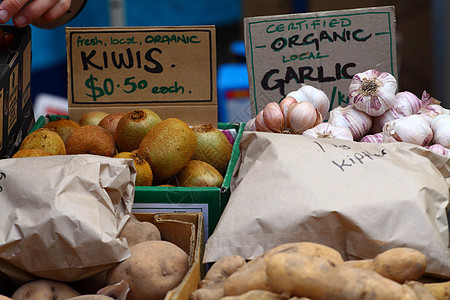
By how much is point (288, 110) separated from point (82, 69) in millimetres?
877

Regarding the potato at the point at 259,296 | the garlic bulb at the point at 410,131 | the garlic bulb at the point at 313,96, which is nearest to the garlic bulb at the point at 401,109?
the garlic bulb at the point at 410,131

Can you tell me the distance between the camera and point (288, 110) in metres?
1.73

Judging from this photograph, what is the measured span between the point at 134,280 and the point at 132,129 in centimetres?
70

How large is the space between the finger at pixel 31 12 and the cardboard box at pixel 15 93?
56mm

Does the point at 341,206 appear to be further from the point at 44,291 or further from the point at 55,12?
the point at 55,12

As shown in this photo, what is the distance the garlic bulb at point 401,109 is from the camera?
1.70m

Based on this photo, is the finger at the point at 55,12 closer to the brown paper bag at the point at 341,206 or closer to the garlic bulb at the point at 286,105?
the garlic bulb at the point at 286,105

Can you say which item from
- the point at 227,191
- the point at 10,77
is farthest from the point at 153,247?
the point at 10,77

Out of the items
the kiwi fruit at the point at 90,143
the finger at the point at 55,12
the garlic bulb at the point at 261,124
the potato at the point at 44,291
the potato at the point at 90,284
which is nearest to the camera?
the potato at the point at 44,291

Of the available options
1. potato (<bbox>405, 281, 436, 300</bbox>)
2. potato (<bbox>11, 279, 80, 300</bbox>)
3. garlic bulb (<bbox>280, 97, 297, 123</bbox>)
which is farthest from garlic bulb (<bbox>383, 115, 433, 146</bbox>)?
potato (<bbox>11, 279, 80, 300</bbox>)

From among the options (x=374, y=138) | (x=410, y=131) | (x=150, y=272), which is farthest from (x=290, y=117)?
(x=150, y=272)

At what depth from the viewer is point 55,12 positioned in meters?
1.94

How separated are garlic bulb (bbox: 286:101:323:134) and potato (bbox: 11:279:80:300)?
0.90m

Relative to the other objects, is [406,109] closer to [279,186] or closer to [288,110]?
[288,110]
